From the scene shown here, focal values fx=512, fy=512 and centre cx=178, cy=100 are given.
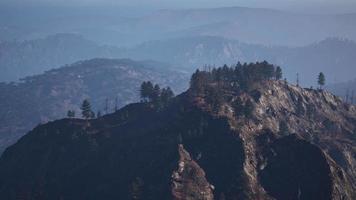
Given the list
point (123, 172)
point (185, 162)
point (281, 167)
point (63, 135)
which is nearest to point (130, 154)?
point (123, 172)

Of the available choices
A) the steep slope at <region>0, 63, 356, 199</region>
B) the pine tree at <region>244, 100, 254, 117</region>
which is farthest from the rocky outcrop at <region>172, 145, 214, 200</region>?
the pine tree at <region>244, 100, 254, 117</region>

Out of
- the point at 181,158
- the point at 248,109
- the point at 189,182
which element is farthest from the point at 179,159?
the point at 248,109

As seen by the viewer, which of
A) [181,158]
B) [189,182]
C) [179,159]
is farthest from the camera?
[181,158]

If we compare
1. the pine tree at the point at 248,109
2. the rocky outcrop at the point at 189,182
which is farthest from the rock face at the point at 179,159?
the pine tree at the point at 248,109

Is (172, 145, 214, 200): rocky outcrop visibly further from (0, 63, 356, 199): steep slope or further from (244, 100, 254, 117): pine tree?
(244, 100, 254, 117): pine tree

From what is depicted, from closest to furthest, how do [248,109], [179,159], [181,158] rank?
1. [179,159]
2. [181,158]
3. [248,109]

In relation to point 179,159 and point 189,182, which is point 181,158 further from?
point 189,182

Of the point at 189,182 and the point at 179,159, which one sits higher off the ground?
the point at 179,159
